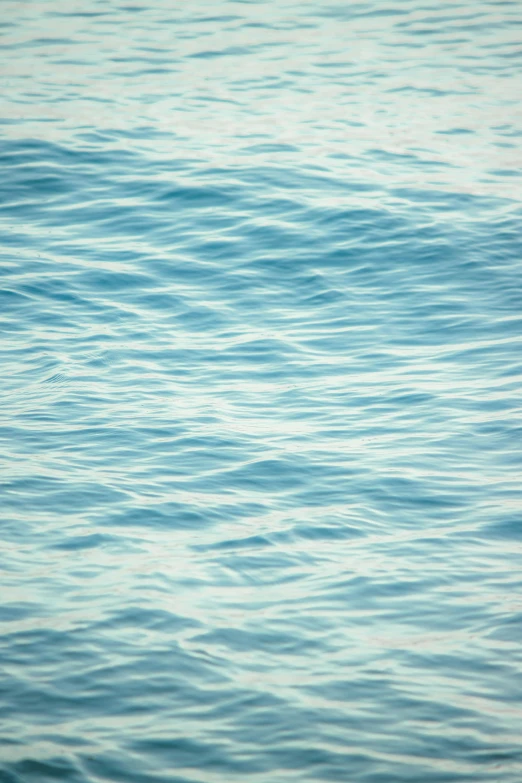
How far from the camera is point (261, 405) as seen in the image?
339 inches

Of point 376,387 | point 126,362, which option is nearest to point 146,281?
point 126,362

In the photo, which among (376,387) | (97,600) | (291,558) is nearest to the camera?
(97,600)

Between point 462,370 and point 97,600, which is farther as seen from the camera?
point 462,370

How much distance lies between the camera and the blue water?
5.02m

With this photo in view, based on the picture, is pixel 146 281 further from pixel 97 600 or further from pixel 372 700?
pixel 372 700

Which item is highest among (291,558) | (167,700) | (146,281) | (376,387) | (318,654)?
(146,281)

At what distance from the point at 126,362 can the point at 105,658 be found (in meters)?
4.38

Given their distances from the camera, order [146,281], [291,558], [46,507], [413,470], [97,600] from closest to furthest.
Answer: [97,600]
[291,558]
[46,507]
[413,470]
[146,281]

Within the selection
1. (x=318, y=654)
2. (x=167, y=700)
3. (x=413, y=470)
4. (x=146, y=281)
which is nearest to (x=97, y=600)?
(x=167, y=700)

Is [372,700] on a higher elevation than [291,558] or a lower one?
lower

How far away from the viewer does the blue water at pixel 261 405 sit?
502 cm

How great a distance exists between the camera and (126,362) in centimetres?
938

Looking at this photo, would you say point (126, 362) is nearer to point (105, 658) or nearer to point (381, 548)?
point (381, 548)

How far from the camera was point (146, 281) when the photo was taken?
36.4 feet
